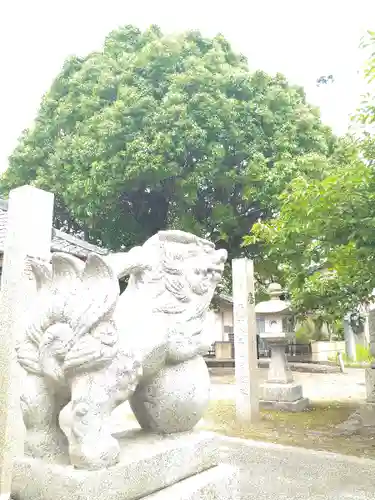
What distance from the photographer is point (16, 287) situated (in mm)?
3137

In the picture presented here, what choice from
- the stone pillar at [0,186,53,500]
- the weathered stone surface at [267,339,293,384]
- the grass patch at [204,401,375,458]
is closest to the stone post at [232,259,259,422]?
the grass patch at [204,401,375,458]

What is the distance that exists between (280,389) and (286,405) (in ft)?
1.04

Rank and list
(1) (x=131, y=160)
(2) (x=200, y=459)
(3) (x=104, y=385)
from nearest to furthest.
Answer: (3) (x=104, y=385), (2) (x=200, y=459), (1) (x=131, y=160)

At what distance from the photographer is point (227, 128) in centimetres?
1179

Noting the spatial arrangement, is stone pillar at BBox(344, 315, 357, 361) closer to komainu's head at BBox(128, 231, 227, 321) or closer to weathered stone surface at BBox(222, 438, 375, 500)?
weathered stone surface at BBox(222, 438, 375, 500)

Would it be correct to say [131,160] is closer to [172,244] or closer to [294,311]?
[294,311]

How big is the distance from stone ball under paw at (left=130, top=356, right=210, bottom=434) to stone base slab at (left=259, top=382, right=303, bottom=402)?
6.61 m

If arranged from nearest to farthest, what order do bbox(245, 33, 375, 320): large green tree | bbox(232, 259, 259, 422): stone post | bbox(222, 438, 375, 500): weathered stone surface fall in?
bbox(222, 438, 375, 500): weathered stone surface < bbox(245, 33, 375, 320): large green tree < bbox(232, 259, 259, 422): stone post

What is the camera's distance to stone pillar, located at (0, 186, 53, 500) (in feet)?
9.79

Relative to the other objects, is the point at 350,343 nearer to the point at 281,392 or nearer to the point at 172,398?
the point at 281,392

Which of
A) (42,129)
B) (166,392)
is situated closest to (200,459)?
(166,392)

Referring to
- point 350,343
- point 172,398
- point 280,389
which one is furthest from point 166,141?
point 350,343

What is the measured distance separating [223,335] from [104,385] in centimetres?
2043

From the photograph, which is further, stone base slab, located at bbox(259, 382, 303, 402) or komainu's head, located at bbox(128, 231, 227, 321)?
stone base slab, located at bbox(259, 382, 303, 402)
